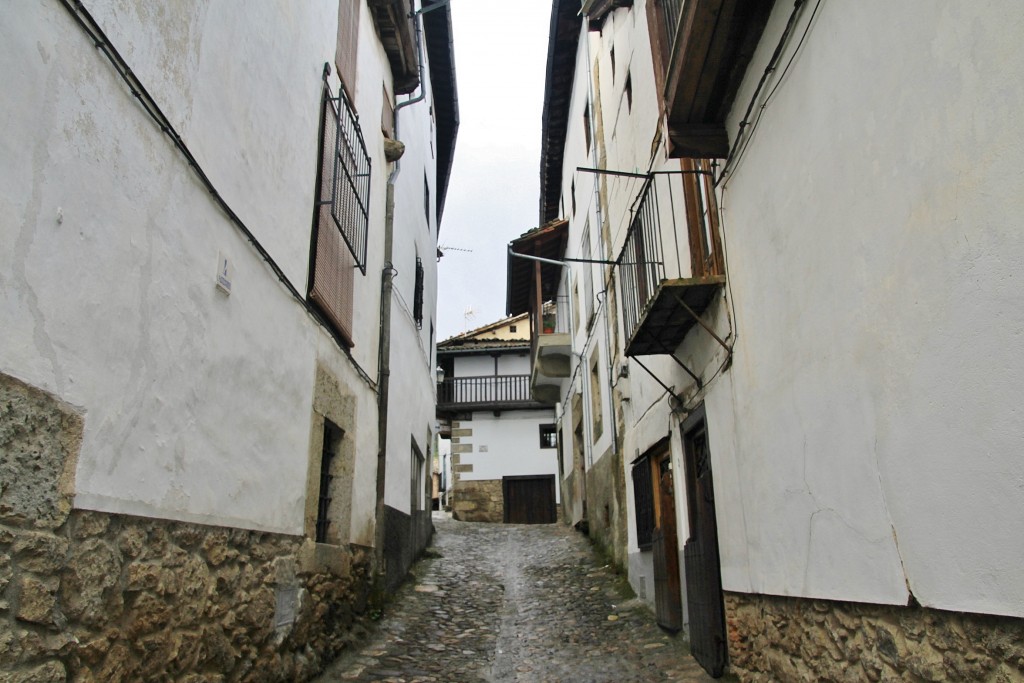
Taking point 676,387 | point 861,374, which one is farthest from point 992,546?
point 676,387

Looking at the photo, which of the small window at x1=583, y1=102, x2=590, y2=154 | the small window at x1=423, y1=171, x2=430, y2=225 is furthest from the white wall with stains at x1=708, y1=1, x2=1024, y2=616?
the small window at x1=423, y1=171, x2=430, y2=225

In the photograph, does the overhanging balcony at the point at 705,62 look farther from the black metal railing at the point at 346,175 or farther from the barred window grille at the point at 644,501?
the barred window grille at the point at 644,501

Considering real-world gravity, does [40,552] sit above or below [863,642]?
above

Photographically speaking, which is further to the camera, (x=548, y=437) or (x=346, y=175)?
(x=548, y=437)

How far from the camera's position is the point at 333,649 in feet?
18.6

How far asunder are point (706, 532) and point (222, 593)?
348 centimetres

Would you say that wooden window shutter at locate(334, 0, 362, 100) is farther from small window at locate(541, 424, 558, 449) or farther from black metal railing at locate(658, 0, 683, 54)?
small window at locate(541, 424, 558, 449)

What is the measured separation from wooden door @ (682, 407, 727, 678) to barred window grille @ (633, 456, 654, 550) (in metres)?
1.12

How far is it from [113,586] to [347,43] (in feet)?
18.3

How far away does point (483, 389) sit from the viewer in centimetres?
2331

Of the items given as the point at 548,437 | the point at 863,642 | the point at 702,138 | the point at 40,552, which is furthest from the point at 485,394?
the point at 40,552

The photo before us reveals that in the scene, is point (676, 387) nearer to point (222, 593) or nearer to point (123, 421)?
point (222, 593)

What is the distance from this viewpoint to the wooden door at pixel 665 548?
6.50 metres

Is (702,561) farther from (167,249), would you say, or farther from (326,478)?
(167,249)
